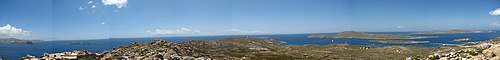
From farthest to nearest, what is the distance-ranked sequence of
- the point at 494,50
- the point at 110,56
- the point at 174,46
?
the point at 174,46, the point at 110,56, the point at 494,50

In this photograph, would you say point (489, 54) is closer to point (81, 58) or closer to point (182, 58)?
point (182, 58)

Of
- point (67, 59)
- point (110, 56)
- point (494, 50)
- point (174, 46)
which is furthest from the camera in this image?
point (174, 46)

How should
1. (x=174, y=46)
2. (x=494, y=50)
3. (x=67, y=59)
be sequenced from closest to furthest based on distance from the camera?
(x=494, y=50) < (x=67, y=59) < (x=174, y=46)

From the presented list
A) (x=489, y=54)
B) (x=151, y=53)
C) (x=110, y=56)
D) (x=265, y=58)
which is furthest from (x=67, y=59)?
(x=489, y=54)

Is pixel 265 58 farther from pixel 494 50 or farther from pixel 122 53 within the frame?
pixel 494 50

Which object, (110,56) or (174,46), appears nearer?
(110,56)

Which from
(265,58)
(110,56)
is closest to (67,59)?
(110,56)

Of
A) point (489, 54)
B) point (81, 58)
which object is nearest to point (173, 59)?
point (81, 58)

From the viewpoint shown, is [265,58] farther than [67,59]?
Yes
